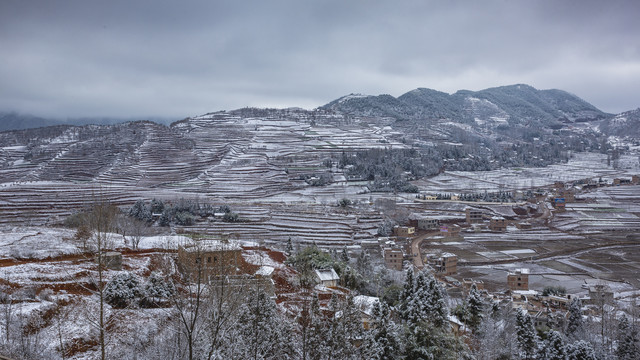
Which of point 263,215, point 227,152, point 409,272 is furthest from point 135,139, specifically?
point 409,272

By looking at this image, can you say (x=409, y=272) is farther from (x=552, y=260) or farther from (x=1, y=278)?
(x=552, y=260)

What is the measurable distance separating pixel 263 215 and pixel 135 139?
5408 centimetres

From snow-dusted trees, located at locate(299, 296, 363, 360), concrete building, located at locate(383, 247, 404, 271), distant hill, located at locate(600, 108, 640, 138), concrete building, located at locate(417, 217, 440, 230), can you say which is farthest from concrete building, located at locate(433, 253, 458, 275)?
distant hill, located at locate(600, 108, 640, 138)

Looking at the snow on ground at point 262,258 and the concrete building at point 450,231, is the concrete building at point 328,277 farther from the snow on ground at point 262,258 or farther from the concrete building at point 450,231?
the concrete building at point 450,231

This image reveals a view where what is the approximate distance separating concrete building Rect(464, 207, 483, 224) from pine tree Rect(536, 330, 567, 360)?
104 ft

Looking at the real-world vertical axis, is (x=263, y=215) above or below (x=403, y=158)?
below

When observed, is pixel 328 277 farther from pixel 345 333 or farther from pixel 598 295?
pixel 598 295

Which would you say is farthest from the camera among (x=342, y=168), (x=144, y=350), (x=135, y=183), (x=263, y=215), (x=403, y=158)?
(x=403, y=158)

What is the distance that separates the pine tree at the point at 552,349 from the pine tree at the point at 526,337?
0.43 metres

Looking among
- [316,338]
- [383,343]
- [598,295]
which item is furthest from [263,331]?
[598,295]

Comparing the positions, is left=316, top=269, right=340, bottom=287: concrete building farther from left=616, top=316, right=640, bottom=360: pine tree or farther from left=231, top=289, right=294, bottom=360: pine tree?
left=616, top=316, right=640, bottom=360: pine tree

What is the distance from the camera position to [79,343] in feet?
33.5

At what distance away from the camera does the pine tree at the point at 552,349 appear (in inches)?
548

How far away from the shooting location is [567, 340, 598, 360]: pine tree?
13.4 m
